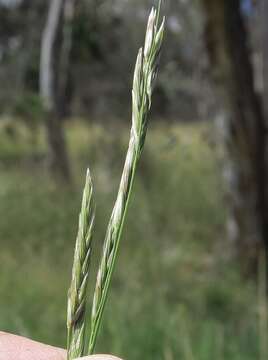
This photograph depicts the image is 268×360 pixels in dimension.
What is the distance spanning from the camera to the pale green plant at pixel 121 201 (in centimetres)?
43

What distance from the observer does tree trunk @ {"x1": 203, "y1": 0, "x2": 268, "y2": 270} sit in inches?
166

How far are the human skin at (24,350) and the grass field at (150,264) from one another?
980 millimetres

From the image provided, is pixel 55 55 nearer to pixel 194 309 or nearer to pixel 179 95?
pixel 179 95

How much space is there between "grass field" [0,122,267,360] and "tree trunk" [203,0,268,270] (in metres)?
0.32

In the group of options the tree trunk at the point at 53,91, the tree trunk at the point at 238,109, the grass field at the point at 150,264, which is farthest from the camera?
the tree trunk at the point at 53,91

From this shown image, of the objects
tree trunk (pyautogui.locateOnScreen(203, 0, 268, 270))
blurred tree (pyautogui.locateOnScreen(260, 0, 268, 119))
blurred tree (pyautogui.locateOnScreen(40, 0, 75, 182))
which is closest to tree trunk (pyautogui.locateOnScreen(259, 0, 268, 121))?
blurred tree (pyautogui.locateOnScreen(260, 0, 268, 119))

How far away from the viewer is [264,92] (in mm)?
4598

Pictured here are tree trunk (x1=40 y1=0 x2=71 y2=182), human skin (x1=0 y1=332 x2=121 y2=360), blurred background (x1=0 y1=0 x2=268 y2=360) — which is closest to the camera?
human skin (x1=0 y1=332 x2=121 y2=360)

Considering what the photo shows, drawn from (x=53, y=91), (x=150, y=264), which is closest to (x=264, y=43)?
(x=150, y=264)

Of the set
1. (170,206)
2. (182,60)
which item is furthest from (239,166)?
(182,60)

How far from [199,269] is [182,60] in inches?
122

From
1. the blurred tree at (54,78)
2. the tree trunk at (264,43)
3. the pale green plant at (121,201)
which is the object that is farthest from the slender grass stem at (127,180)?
the blurred tree at (54,78)

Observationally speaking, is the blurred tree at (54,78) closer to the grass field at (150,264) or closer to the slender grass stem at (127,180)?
the grass field at (150,264)

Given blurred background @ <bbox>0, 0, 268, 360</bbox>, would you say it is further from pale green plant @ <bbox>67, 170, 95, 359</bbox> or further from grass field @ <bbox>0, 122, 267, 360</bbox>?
pale green plant @ <bbox>67, 170, 95, 359</bbox>
